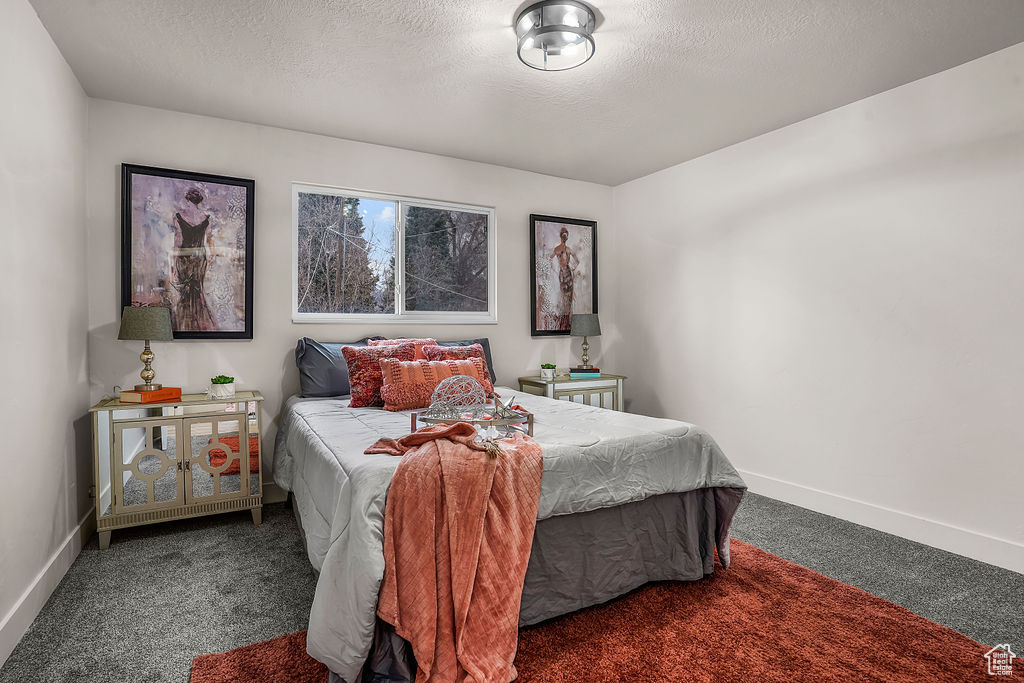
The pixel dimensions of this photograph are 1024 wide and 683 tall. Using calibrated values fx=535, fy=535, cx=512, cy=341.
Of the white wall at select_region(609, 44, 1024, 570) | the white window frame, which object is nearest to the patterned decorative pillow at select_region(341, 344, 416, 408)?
the white window frame

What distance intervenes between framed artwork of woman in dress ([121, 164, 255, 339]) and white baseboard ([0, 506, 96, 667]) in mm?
1194

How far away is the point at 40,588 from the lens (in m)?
2.16

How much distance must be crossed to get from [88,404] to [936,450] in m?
4.74

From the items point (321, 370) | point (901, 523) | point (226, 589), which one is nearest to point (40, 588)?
point (226, 589)

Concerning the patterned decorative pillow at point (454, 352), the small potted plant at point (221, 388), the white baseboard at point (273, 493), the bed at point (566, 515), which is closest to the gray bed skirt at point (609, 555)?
the bed at point (566, 515)

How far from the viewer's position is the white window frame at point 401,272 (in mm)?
3707

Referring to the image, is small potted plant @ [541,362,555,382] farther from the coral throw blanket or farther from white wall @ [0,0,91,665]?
white wall @ [0,0,91,665]

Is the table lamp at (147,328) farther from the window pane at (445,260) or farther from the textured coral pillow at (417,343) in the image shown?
the window pane at (445,260)

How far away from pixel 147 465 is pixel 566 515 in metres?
2.28

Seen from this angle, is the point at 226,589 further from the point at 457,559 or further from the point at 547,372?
the point at 547,372

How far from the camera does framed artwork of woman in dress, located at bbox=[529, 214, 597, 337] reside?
468 centimetres

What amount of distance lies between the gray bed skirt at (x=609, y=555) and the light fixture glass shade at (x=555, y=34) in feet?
6.71

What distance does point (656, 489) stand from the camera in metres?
2.32

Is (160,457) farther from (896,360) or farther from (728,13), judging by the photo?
(896,360)
